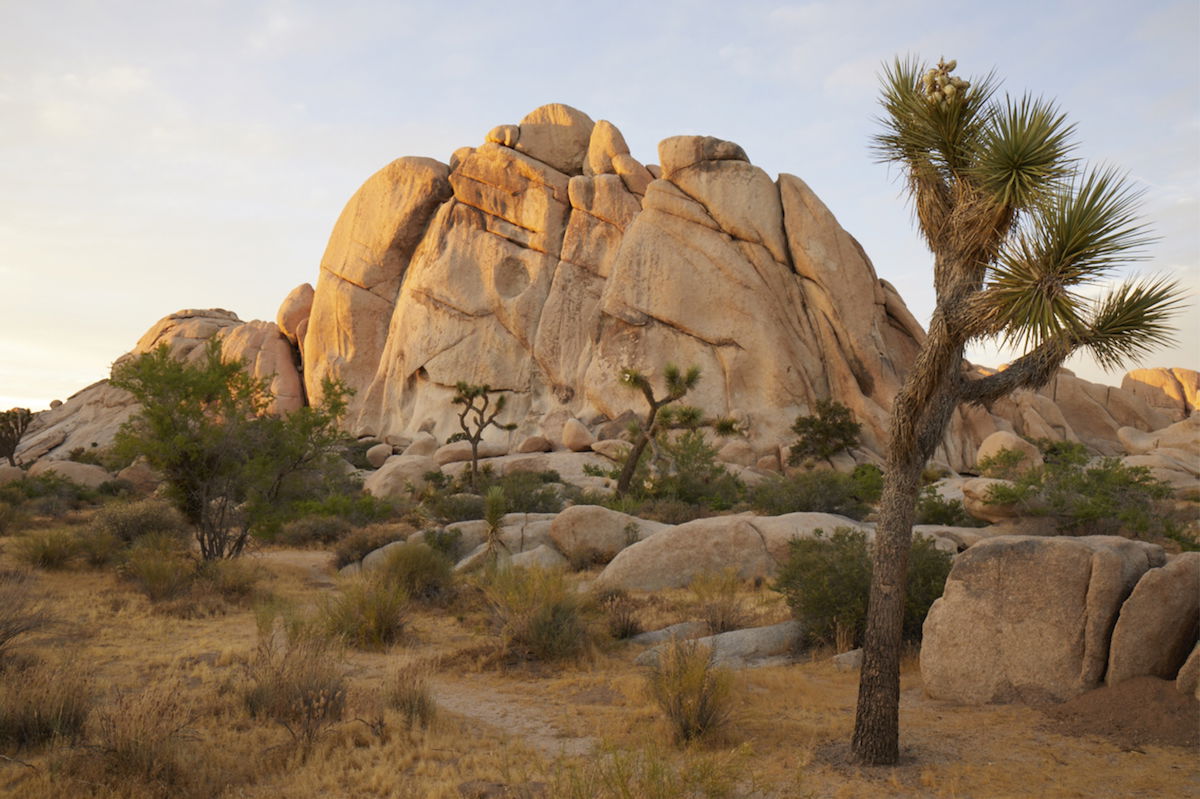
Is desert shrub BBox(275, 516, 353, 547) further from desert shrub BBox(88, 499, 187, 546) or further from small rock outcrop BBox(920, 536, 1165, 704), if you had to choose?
small rock outcrop BBox(920, 536, 1165, 704)

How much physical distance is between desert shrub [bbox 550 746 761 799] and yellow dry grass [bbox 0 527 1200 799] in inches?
2.9

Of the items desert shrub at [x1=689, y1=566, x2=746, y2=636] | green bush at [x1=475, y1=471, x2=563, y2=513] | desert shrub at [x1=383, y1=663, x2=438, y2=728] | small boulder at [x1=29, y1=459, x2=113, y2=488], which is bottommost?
desert shrub at [x1=383, y1=663, x2=438, y2=728]

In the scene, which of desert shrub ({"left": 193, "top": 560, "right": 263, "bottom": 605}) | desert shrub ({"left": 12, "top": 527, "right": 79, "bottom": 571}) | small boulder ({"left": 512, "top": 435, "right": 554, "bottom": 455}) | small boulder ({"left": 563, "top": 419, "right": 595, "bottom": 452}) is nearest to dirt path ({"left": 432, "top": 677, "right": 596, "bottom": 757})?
desert shrub ({"left": 193, "top": 560, "right": 263, "bottom": 605})

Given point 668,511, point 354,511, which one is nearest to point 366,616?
point 668,511

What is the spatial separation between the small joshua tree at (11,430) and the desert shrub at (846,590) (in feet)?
145

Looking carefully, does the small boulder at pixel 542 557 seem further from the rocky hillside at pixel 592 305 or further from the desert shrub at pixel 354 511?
the rocky hillside at pixel 592 305

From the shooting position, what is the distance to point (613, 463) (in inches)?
1363

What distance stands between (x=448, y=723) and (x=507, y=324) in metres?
41.4

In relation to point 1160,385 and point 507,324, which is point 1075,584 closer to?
point 507,324

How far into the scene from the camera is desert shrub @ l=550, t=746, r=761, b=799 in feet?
13.9

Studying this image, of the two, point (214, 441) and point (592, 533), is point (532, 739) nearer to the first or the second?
point (592, 533)

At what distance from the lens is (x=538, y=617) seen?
9141 mm

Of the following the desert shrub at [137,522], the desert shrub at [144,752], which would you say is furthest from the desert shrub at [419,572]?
the desert shrub at [144,752]

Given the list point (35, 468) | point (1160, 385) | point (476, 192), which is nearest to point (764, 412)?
point (476, 192)
